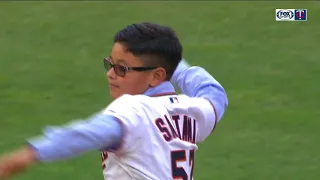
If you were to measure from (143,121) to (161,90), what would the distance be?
0.86 ft

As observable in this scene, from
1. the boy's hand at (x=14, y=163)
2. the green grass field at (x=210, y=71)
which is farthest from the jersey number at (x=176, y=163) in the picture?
the green grass field at (x=210, y=71)

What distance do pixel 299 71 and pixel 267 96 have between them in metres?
0.99

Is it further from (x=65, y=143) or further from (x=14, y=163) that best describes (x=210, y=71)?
(x=14, y=163)

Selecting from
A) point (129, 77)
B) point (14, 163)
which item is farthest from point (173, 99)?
point (14, 163)

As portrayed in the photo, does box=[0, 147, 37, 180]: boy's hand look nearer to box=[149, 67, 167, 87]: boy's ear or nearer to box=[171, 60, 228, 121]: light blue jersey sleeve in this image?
box=[149, 67, 167, 87]: boy's ear

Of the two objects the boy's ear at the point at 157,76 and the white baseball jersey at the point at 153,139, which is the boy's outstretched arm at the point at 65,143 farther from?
the boy's ear at the point at 157,76

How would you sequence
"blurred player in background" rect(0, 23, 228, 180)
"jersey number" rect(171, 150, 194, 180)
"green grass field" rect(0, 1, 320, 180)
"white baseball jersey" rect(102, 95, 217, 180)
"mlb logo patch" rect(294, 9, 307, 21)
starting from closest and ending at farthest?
"blurred player in background" rect(0, 23, 228, 180) → "white baseball jersey" rect(102, 95, 217, 180) → "jersey number" rect(171, 150, 194, 180) → "green grass field" rect(0, 1, 320, 180) → "mlb logo patch" rect(294, 9, 307, 21)

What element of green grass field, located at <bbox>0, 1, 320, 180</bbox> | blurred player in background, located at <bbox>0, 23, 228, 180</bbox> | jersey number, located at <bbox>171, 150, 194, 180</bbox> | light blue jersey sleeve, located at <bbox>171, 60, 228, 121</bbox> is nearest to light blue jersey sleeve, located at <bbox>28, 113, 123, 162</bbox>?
blurred player in background, located at <bbox>0, 23, 228, 180</bbox>

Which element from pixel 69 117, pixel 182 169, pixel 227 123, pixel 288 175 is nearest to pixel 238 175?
pixel 288 175

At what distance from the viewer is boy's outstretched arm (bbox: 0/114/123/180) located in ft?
6.97

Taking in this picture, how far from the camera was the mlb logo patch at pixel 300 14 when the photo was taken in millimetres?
10750

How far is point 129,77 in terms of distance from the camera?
2637 millimetres

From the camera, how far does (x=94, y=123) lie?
7.55 feet

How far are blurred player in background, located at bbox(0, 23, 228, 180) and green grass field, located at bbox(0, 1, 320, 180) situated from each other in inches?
119
